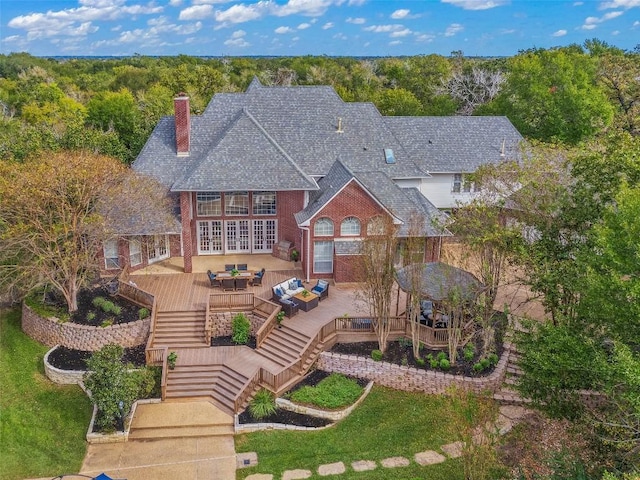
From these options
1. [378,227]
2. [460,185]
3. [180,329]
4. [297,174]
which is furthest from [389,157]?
[180,329]

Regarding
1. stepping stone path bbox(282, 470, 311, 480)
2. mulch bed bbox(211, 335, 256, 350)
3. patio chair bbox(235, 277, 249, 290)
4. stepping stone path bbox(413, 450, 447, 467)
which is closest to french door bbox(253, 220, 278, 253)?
patio chair bbox(235, 277, 249, 290)

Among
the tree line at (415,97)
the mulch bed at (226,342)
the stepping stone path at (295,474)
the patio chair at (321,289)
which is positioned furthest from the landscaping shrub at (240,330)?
the tree line at (415,97)

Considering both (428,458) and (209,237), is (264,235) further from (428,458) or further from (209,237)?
(428,458)

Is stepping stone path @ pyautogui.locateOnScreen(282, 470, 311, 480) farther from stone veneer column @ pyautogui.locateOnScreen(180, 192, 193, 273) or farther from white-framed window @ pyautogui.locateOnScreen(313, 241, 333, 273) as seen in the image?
stone veneer column @ pyautogui.locateOnScreen(180, 192, 193, 273)

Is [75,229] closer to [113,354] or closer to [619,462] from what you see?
[113,354]

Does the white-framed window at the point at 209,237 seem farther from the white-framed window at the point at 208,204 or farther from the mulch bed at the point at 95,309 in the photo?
the mulch bed at the point at 95,309

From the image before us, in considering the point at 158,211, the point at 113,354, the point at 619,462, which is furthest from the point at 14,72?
the point at 619,462

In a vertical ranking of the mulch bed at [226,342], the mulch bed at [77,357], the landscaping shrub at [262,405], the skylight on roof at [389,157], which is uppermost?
the skylight on roof at [389,157]
